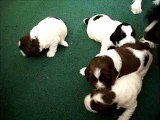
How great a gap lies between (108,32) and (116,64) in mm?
456

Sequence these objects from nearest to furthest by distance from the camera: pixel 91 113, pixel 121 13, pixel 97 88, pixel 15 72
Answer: pixel 97 88 < pixel 91 113 < pixel 15 72 < pixel 121 13

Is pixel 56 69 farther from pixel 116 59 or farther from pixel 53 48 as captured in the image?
pixel 116 59

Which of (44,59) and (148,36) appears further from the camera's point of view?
(44,59)

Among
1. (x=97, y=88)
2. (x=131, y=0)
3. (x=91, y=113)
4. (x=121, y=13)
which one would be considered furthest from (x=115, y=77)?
(x=131, y=0)

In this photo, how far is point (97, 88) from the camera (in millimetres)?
1811

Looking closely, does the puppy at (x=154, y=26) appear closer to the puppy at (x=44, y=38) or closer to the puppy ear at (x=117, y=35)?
the puppy ear at (x=117, y=35)

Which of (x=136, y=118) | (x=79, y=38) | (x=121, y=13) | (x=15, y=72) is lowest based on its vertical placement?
(x=136, y=118)

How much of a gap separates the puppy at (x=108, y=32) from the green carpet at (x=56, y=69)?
10 centimetres

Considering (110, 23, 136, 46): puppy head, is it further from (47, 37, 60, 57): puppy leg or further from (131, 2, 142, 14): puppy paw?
(131, 2, 142, 14): puppy paw

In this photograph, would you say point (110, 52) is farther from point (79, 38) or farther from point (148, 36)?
point (79, 38)

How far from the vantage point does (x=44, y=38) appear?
223 cm

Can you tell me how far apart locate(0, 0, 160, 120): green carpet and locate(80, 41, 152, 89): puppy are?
0.78 feet

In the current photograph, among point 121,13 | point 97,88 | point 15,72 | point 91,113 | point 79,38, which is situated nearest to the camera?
point 97,88

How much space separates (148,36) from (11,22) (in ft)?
4.44
